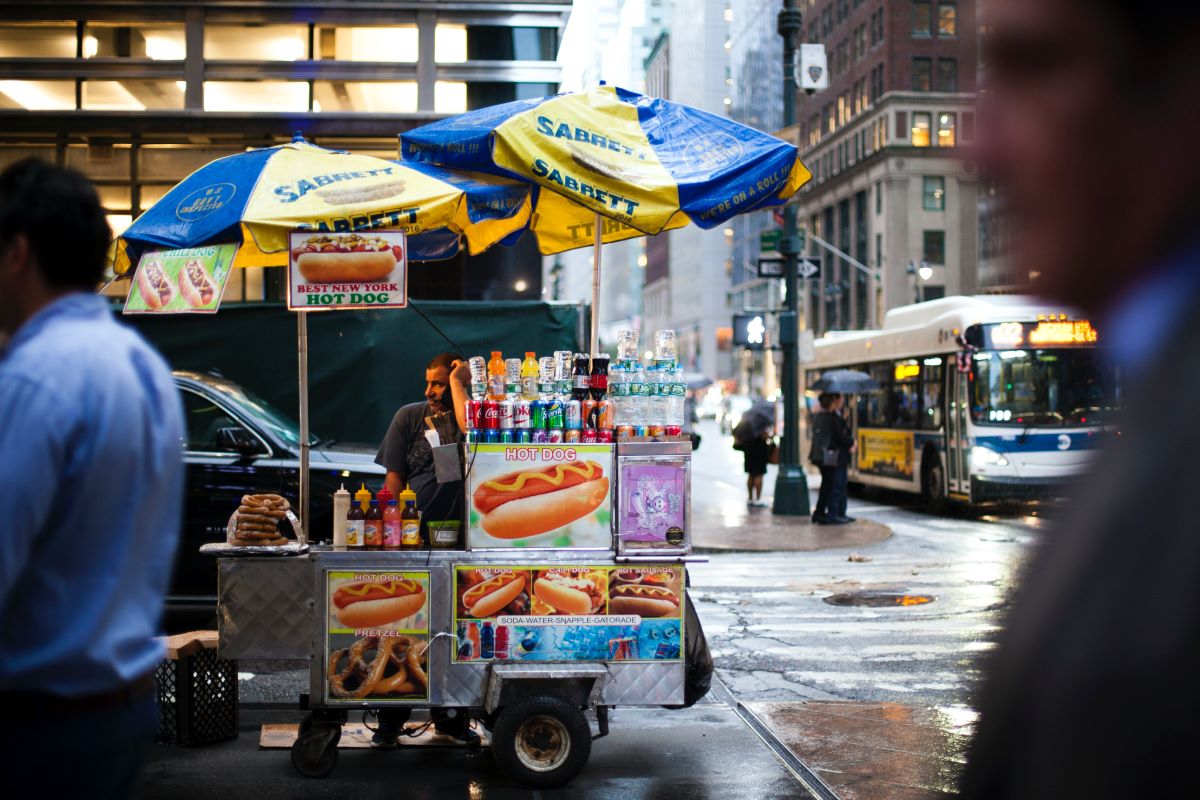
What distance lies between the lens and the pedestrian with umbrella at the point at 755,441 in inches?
862

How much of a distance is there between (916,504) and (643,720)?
16.9 metres

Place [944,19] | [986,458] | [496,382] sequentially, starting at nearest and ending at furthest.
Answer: [496,382]
[986,458]
[944,19]

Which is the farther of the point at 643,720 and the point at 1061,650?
the point at 643,720

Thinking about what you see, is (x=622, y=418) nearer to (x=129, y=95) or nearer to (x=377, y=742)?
(x=377, y=742)

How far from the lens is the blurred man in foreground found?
3.15 ft

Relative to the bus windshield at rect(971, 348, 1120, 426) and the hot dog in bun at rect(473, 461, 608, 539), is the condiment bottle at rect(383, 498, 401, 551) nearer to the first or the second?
the hot dog in bun at rect(473, 461, 608, 539)

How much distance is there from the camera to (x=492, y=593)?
6465 millimetres

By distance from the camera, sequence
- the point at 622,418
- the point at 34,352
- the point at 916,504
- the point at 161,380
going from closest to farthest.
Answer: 1. the point at 34,352
2. the point at 161,380
3. the point at 622,418
4. the point at 916,504

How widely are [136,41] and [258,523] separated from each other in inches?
662

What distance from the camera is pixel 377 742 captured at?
7168mm

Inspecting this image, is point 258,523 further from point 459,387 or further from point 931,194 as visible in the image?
point 931,194

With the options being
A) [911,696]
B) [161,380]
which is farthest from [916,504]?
[161,380]

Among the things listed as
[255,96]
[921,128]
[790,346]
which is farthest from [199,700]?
[921,128]

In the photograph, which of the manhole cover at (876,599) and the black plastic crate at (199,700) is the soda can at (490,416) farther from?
the manhole cover at (876,599)
